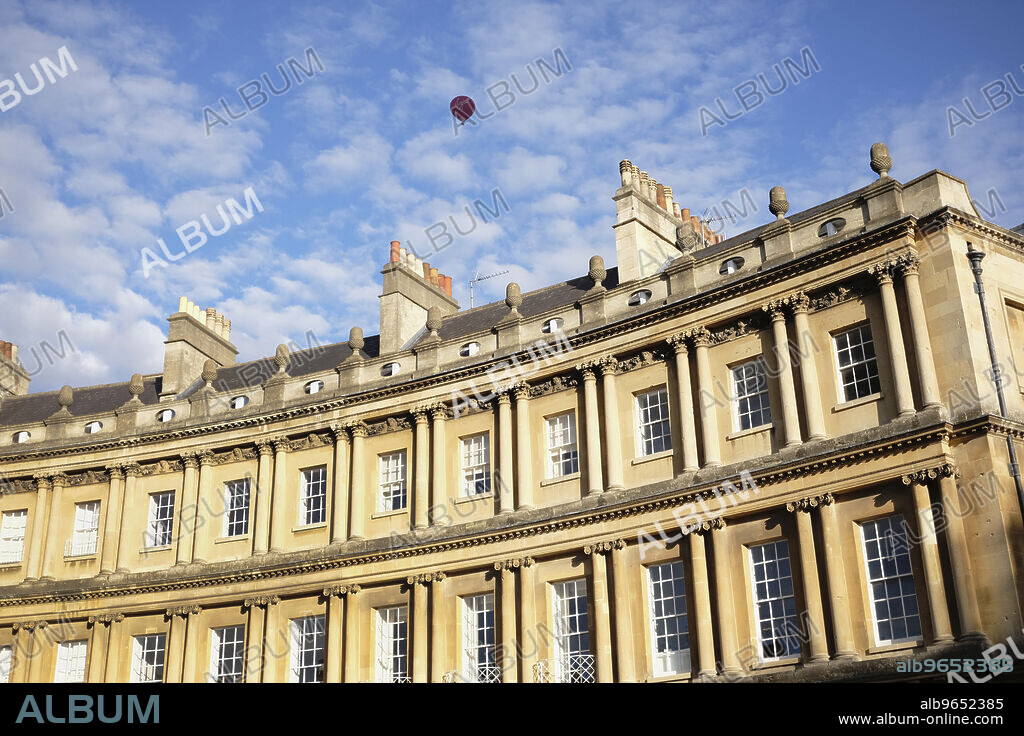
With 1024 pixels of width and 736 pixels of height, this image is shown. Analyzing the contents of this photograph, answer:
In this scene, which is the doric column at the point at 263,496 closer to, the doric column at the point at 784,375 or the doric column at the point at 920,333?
the doric column at the point at 784,375

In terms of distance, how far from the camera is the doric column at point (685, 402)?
78.2ft

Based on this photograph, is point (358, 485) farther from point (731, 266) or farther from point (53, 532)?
point (731, 266)

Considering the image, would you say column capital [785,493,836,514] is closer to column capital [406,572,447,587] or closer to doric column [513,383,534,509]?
doric column [513,383,534,509]

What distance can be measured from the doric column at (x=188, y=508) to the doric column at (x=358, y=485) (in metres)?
5.11

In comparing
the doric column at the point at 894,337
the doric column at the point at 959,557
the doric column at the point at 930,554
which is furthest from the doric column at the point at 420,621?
the doric column at the point at 959,557

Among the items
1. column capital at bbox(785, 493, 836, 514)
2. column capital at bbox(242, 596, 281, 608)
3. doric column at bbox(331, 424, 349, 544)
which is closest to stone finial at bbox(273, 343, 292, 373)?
doric column at bbox(331, 424, 349, 544)

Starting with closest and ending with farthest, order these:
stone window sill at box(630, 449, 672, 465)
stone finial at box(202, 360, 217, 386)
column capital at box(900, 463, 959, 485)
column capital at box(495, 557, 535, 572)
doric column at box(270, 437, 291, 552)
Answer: column capital at box(900, 463, 959, 485) < stone window sill at box(630, 449, 672, 465) < column capital at box(495, 557, 535, 572) < doric column at box(270, 437, 291, 552) < stone finial at box(202, 360, 217, 386)

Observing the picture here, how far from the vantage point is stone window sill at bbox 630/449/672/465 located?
24.5 m

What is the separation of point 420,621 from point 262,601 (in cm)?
475

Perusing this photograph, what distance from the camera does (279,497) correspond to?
1173 inches

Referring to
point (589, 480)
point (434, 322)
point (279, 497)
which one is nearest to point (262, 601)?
point (279, 497)

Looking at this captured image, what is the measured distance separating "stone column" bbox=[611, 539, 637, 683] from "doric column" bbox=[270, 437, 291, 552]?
389 inches
